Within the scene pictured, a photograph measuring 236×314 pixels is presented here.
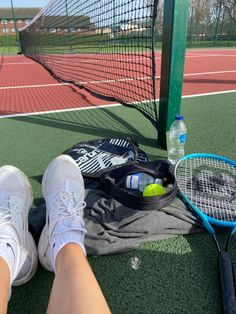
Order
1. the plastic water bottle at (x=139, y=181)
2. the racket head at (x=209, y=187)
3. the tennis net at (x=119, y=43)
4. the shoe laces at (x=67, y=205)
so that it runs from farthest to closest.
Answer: the tennis net at (x=119, y=43)
the plastic water bottle at (x=139, y=181)
the racket head at (x=209, y=187)
the shoe laces at (x=67, y=205)

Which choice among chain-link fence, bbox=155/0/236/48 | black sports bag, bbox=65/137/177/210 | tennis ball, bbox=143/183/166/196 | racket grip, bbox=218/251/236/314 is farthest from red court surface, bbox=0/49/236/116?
chain-link fence, bbox=155/0/236/48

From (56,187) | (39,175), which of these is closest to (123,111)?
(39,175)

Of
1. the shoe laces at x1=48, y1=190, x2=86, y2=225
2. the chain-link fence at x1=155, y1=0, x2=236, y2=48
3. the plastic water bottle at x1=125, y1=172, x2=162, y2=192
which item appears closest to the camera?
the shoe laces at x1=48, y1=190, x2=86, y2=225

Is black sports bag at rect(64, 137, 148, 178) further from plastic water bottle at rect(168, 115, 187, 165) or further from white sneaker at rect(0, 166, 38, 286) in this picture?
white sneaker at rect(0, 166, 38, 286)

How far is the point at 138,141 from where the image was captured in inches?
90.3

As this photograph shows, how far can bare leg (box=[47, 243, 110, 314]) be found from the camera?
0.78 meters

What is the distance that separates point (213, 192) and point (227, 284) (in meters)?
0.55

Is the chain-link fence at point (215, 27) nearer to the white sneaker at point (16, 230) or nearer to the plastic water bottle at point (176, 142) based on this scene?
the plastic water bottle at point (176, 142)

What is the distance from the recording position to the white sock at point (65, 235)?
1.05m

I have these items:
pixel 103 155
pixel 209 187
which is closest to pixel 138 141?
pixel 103 155

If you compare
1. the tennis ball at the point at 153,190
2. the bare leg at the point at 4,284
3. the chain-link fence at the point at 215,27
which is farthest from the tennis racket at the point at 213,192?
the chain-link fence at the point at 215,27

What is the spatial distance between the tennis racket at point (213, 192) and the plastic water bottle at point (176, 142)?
12.9 inches

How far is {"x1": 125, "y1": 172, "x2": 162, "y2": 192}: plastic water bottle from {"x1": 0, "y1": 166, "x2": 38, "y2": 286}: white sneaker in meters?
0.47

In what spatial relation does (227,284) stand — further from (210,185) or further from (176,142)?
(176,142)
